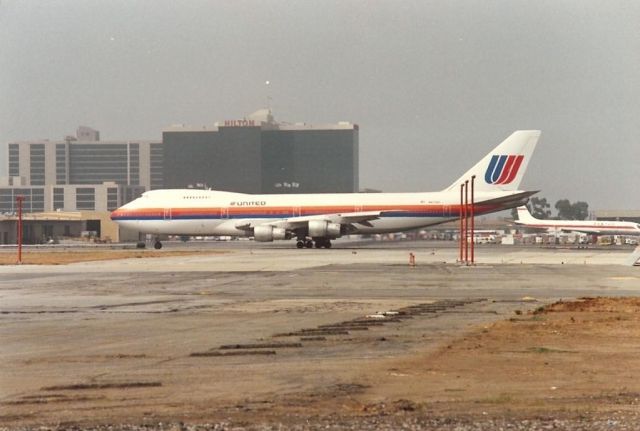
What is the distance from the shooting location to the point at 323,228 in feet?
253

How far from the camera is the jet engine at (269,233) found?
7775cm

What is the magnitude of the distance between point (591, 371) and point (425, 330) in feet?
18.2

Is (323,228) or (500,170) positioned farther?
(500,170)

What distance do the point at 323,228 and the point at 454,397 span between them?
6558 cm

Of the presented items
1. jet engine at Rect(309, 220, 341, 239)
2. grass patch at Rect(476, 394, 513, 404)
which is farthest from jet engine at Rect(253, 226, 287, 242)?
grass patch at Rect(476, 394, 513, 404)

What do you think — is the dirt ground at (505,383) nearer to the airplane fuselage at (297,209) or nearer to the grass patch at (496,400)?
the grass patch at (496,400)

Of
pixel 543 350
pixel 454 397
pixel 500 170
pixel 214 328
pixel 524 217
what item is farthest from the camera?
pixel 524 217

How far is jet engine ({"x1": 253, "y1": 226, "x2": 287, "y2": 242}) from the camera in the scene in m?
77.8

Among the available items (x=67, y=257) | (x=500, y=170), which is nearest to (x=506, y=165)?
(x=500, y=170)

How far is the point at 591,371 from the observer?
45.3 feet

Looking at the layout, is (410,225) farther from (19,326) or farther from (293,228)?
(19,326)

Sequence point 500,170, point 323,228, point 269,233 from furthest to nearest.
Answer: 1. point 500,170
2. point 269,233
3. point 323,228

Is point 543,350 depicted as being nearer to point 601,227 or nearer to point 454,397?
point 454,397

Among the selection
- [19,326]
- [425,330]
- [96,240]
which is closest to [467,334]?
[425,330]
